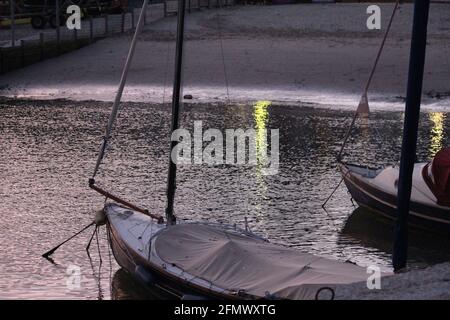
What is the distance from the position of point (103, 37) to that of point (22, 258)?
1227 inches

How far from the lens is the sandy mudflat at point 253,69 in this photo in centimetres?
3966

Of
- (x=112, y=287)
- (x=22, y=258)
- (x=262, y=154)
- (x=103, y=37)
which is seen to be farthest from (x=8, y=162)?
(x=103, y=37)

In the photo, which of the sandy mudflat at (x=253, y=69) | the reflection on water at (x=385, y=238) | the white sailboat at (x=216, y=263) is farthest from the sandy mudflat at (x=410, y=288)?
the sandy mudflat at (x=253, y=69)

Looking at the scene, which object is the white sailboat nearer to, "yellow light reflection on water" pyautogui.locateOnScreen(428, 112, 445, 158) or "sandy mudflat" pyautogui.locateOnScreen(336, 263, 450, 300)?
"sandy mudflat" pyautogui.locateOnScreen(336, 263, 450, 300)

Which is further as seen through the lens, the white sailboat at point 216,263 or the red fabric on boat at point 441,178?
the red fabric on boat at point 441,178

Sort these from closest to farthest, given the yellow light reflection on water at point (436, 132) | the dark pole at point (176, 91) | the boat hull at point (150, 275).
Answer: the boat hull at point (150, 275) < the dark pole at point (176, 91) < the yellow light reflection on water at point (436, 132)

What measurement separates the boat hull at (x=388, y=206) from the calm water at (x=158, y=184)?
0.94 feet

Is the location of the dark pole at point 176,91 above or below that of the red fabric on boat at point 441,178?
above

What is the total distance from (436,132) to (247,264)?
19454 mm

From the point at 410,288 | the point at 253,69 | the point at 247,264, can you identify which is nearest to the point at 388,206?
the point at 247,264

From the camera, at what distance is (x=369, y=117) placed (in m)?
36.0

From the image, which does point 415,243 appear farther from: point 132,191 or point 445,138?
point 445,138

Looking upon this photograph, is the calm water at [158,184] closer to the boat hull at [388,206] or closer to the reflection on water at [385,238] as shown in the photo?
the reflection on water at [385,238]

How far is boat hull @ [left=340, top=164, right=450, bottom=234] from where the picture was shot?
20.8m
